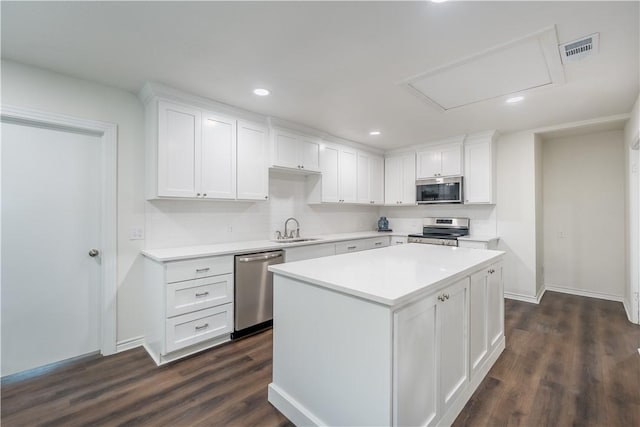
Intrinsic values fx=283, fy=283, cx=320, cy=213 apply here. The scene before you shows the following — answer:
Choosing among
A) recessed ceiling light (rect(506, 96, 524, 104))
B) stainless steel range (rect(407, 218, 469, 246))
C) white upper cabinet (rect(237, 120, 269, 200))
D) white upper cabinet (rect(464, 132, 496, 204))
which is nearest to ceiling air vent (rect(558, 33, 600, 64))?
recessed ceiling light (rect(506, 96, 524, 104))

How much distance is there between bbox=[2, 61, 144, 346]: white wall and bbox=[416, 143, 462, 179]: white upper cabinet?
4.10 metres

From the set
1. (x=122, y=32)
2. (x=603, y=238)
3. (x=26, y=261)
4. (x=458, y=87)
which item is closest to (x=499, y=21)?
(x=458, y=87)

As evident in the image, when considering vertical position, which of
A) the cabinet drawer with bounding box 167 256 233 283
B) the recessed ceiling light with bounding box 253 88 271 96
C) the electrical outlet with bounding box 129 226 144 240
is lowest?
the cabinet drawer with bounding box 167 256 233 283

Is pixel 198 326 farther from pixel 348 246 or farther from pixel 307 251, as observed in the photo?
pixel 348 246

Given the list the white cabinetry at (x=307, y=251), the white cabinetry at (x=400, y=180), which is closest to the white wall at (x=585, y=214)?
the white cabinetry at (x=400, y=180)

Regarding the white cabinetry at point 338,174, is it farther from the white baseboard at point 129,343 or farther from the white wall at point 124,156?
the white baseboard at point 129,343

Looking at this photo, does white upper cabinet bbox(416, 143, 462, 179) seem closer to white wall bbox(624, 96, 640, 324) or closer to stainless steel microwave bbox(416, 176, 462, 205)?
stainless steel microwave bbox(416, 176, 462, 205)

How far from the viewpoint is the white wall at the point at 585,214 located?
13.3 ft

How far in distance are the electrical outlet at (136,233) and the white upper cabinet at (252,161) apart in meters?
1.01

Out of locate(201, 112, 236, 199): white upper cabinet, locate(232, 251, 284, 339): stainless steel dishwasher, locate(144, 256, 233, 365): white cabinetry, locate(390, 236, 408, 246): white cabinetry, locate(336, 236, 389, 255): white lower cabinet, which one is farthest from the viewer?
locate(390, 236, 408, 246): white cabinetry

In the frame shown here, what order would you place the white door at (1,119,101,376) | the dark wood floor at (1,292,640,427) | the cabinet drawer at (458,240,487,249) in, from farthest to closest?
the cabinet drawer at (458,240,487,249)
the white door at (1,119,101,376)
the dark wood floor at (1,292,640,427)

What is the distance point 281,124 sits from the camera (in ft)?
11.9

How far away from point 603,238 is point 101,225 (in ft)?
20.9

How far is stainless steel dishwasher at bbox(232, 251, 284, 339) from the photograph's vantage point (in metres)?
2.85
